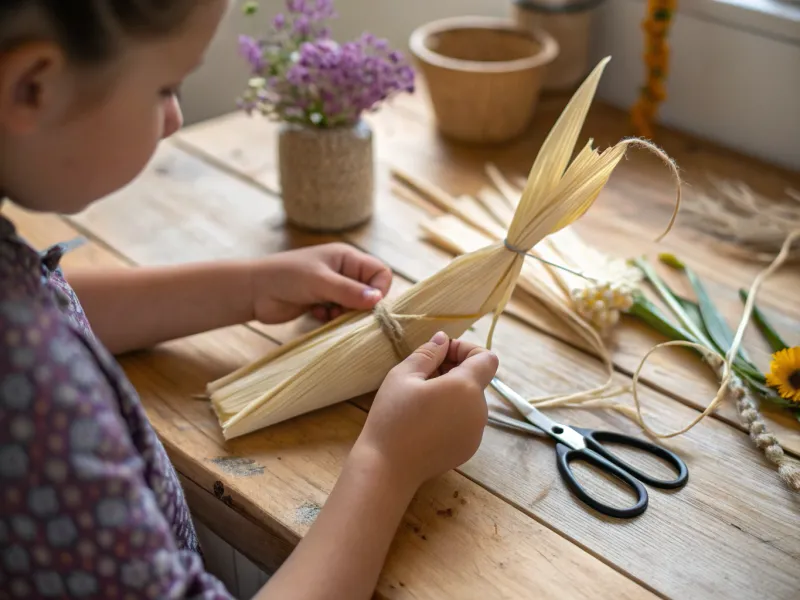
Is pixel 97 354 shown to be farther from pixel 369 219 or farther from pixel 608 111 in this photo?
pixel 608 111

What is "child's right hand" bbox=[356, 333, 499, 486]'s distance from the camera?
677mm

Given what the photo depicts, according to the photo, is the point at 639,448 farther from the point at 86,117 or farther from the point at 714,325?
the point at 86,117

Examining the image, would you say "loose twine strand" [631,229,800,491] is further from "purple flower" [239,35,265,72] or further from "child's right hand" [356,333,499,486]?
"purple flower" [239,35,265,72]

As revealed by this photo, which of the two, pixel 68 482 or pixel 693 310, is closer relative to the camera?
pixel 68 482

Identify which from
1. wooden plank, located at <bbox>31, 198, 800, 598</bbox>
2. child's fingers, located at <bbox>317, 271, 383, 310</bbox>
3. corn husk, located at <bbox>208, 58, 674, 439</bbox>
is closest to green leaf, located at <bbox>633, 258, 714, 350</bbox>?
wooden plank, located at <bbox>31, 198, 800, 598</bbox>

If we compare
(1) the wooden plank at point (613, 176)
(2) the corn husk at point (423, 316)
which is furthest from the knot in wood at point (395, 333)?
(1) the wooden plank at point (613, 176)

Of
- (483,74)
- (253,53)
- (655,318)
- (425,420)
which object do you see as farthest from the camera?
(483,74)

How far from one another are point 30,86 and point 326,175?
535 mm

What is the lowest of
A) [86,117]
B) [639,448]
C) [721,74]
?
[639,448]

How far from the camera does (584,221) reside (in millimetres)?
1098

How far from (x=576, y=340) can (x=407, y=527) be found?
1.05 ft

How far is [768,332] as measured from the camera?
89 cm

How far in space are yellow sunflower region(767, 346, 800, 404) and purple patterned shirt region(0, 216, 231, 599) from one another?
0.56 m

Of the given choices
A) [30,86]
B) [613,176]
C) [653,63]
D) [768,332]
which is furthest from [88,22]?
[653,63]
